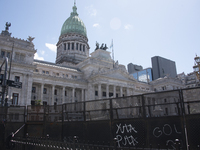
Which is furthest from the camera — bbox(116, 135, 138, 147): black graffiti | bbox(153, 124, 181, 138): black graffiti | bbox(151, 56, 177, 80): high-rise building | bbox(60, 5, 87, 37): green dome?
bbox(151, 56, 177, 80): high-rise building

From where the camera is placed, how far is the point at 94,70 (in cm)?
6000

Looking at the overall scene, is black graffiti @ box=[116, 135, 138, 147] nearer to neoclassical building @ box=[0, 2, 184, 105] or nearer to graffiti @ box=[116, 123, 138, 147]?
graffiti @ box=[116, 123, 138, 147]

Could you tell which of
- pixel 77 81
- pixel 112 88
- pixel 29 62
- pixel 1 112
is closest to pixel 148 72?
pixel 112 88

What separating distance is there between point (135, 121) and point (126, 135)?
956 millimetres

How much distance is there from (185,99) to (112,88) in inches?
2101

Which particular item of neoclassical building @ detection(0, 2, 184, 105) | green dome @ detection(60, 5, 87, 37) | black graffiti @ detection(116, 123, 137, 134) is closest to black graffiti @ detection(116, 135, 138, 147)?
black graffiti @ detection(116, 123, 137, 134)

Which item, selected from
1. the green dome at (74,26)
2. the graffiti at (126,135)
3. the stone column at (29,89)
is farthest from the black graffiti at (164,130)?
the green dome at (74,26)

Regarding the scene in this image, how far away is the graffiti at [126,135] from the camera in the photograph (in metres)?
10.0

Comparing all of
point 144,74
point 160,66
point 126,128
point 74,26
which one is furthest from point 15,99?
point 160,66

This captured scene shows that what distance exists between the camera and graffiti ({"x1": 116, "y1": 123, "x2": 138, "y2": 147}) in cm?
1002

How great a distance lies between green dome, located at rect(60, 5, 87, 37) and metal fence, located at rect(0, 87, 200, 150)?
76.4 meters

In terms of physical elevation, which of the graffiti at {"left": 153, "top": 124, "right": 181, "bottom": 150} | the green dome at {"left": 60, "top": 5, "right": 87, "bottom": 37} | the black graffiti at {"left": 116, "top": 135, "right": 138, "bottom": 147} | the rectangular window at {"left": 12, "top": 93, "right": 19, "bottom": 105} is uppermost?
the green dome at {"left": 60, "top": 5, "right": 87, "bottom": 37}

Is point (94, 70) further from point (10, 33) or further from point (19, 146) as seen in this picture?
Result: point (19, 146)

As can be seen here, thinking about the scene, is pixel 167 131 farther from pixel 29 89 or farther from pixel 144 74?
pixel 144 74
